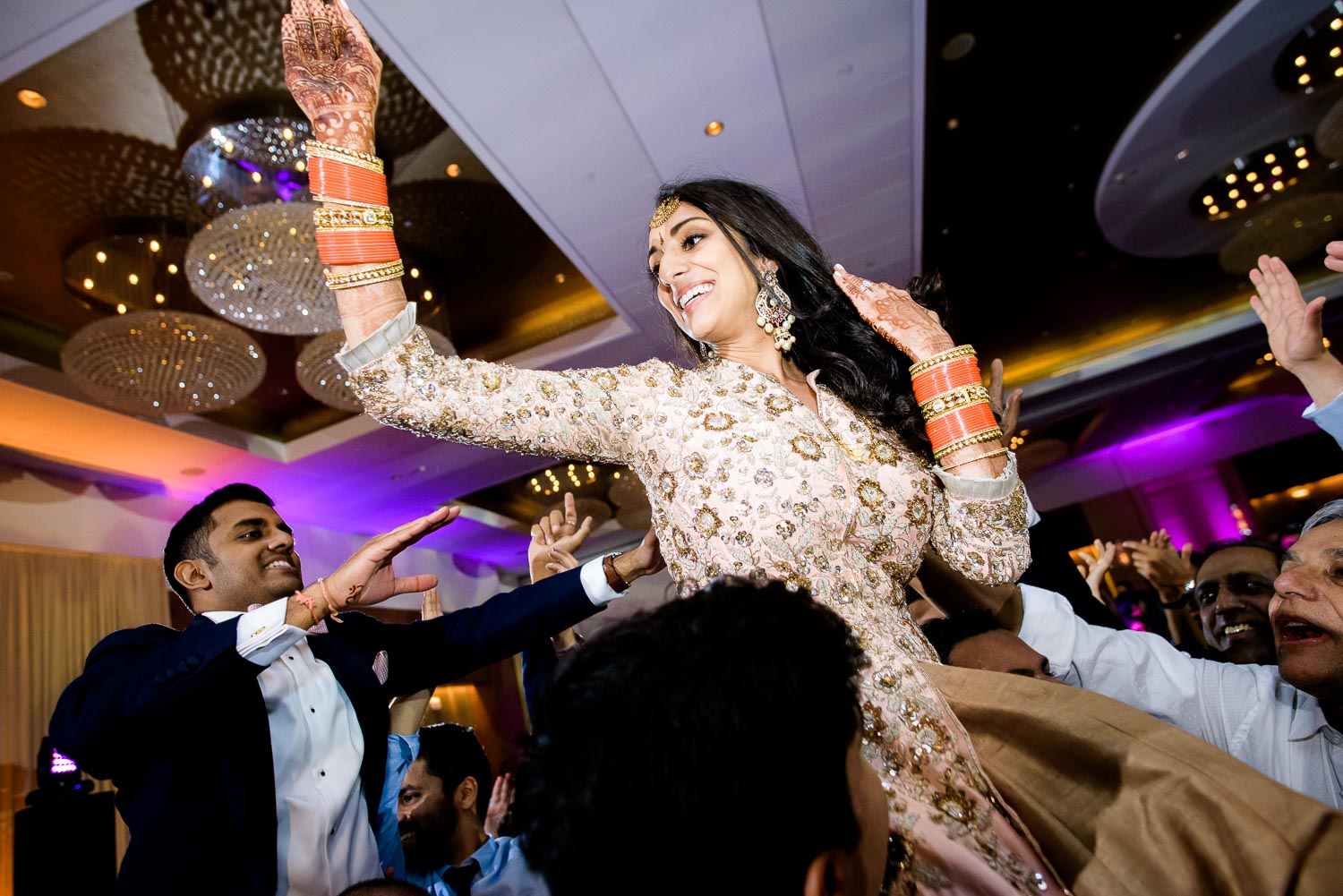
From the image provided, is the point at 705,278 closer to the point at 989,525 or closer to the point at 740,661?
the point at 989,525

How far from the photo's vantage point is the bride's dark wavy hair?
5.77 feet

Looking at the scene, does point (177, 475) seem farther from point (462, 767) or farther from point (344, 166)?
point (344, 166)

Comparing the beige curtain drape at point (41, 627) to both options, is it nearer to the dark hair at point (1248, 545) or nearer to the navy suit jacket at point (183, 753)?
the navy suit jacket at point (183, 753)

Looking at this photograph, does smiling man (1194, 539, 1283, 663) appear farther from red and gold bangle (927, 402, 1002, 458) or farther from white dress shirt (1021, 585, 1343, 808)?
red and gold bangle (927, 402, 1002, 458)

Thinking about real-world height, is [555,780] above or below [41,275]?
below

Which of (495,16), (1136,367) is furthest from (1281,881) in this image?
(1136,367)

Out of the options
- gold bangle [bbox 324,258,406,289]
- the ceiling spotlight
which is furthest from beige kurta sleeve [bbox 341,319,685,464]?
the ceiling spotlight

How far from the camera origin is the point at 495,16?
3641mm

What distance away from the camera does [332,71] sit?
148 cm

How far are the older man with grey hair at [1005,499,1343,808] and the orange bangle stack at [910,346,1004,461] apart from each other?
2.91 ft

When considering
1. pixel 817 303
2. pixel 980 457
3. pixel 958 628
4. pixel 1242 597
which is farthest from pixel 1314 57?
pixel 980 457

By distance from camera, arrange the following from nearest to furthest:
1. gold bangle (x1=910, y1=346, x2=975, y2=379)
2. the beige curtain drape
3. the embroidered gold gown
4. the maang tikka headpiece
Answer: the embroidered gold gown
gold bangle (x1=910, y1=346, x2=975, y2=379)
the maang tikka headpiece
the beige curtain drape

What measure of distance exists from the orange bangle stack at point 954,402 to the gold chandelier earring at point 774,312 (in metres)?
0.32

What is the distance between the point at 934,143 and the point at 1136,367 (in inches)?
261
